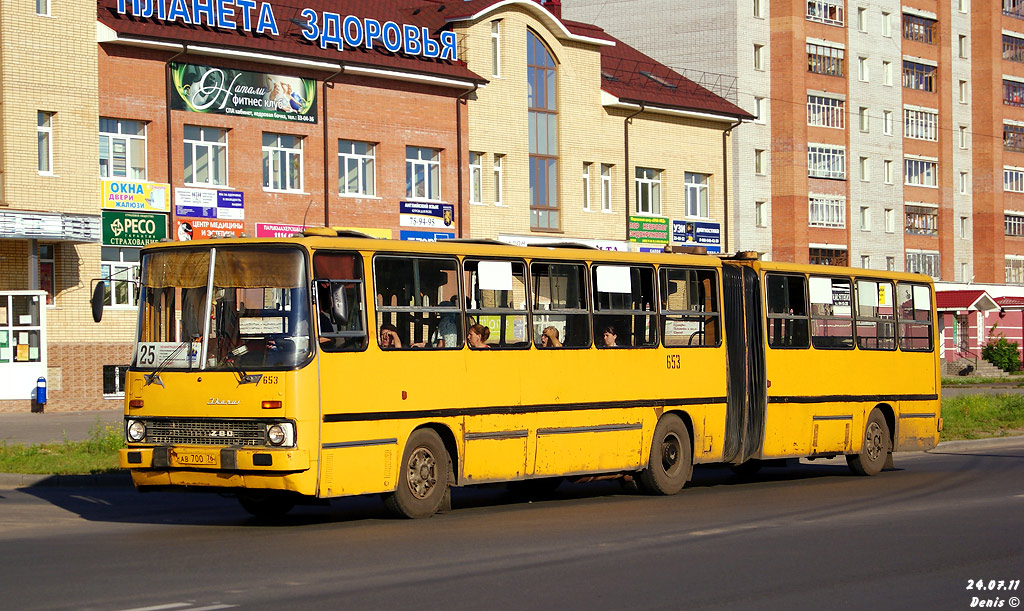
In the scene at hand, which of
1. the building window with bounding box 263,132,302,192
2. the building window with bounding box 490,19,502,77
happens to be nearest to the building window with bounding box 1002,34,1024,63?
the building window with bounding box 490,19,502,77

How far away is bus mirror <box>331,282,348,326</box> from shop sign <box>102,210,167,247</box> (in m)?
25.1

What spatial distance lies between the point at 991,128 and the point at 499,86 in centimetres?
4446

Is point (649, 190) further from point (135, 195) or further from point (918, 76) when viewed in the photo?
point (918, 76)

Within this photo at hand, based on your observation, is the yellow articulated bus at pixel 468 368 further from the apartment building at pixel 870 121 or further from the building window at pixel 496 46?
the apartment building at pixel 870 121

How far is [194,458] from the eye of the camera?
535 inches

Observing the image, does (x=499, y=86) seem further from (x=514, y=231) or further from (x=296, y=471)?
(x=296, y=471)

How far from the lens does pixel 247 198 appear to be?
41.1 meters

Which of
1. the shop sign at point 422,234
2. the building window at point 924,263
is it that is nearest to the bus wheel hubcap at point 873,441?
the shop sign at point 422,234

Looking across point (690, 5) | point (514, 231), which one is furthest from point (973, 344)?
point (514, 231)

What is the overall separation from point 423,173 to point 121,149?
1044 cm

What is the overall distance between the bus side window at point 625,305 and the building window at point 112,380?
23.3 m

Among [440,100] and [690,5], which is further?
[690,5]

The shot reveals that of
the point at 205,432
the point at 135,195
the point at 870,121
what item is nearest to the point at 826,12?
the point at 870,121

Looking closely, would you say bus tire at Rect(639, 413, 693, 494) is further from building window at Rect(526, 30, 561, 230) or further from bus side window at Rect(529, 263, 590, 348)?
building window at Rect(526, 30, 561, 230)
